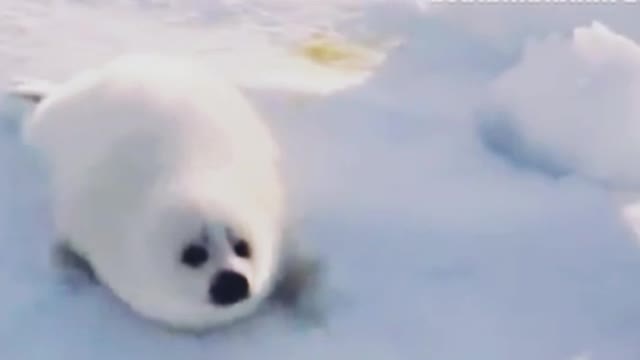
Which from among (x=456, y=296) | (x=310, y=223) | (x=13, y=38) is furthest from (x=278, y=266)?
(x=13, y=38)

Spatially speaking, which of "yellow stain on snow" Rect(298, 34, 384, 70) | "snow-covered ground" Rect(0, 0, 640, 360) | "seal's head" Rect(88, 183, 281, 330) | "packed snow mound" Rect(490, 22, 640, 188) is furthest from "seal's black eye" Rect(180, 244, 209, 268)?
"yellow stain on snow" Rect(298, 34, 384, 70)

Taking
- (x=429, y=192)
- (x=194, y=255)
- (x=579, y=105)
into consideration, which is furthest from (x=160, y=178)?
(x=579, y=105)

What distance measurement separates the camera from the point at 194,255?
8.43 feet

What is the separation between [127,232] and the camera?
268 cm

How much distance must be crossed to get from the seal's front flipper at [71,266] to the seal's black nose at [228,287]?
1.12 feet

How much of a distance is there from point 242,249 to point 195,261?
94 mm

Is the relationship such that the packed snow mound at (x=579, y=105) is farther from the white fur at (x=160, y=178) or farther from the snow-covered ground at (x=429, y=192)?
the white fur at (x=160, y=178)

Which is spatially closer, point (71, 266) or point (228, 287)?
point (228, 287)

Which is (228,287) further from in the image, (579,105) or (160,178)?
(579,105)

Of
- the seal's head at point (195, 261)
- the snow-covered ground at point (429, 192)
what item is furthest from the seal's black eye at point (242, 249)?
the snow-covered ground at point (429, 192)

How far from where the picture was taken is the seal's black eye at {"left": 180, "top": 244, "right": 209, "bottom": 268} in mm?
2568

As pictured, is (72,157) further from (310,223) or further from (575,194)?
(575,194)

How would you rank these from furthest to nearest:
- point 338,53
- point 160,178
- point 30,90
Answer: point 338,53 → point 30,90 → point 160,178

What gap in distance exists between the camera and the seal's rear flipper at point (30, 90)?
3.23 meters
